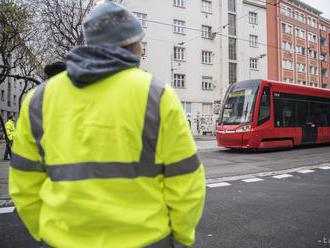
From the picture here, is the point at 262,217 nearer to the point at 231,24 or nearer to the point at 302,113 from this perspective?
the point at 302,113

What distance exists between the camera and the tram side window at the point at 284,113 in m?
15.3

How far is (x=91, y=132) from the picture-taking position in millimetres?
1526

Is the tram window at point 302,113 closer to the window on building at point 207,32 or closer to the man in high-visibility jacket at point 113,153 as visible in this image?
the man in high-visibility jacket at point 113,153

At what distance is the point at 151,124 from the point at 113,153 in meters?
0.20

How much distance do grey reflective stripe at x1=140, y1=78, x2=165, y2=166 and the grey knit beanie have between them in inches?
10.4

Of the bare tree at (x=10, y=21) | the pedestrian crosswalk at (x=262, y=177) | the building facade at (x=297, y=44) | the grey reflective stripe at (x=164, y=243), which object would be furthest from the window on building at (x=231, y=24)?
the grey reflective stripe at (x=164, y=243)

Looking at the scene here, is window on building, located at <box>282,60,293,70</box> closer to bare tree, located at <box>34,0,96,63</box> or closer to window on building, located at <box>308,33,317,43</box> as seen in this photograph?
window on building, located at <box>308,33,317,43</box>

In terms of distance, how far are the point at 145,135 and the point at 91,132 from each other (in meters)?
0.22

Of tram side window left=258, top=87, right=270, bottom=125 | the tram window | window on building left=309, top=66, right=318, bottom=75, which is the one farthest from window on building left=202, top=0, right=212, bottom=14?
tram side window left=258, top=87, right=270, bottom=125

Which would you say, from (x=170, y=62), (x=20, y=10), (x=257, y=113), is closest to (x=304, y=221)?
(x=257, y=113)

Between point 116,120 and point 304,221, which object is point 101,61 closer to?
point 116,120

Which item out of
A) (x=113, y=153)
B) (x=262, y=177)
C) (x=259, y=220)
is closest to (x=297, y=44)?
(x=262, y=177)

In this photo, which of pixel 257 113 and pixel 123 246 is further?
pixel 257 113

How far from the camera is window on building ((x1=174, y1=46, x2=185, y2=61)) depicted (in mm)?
38469
